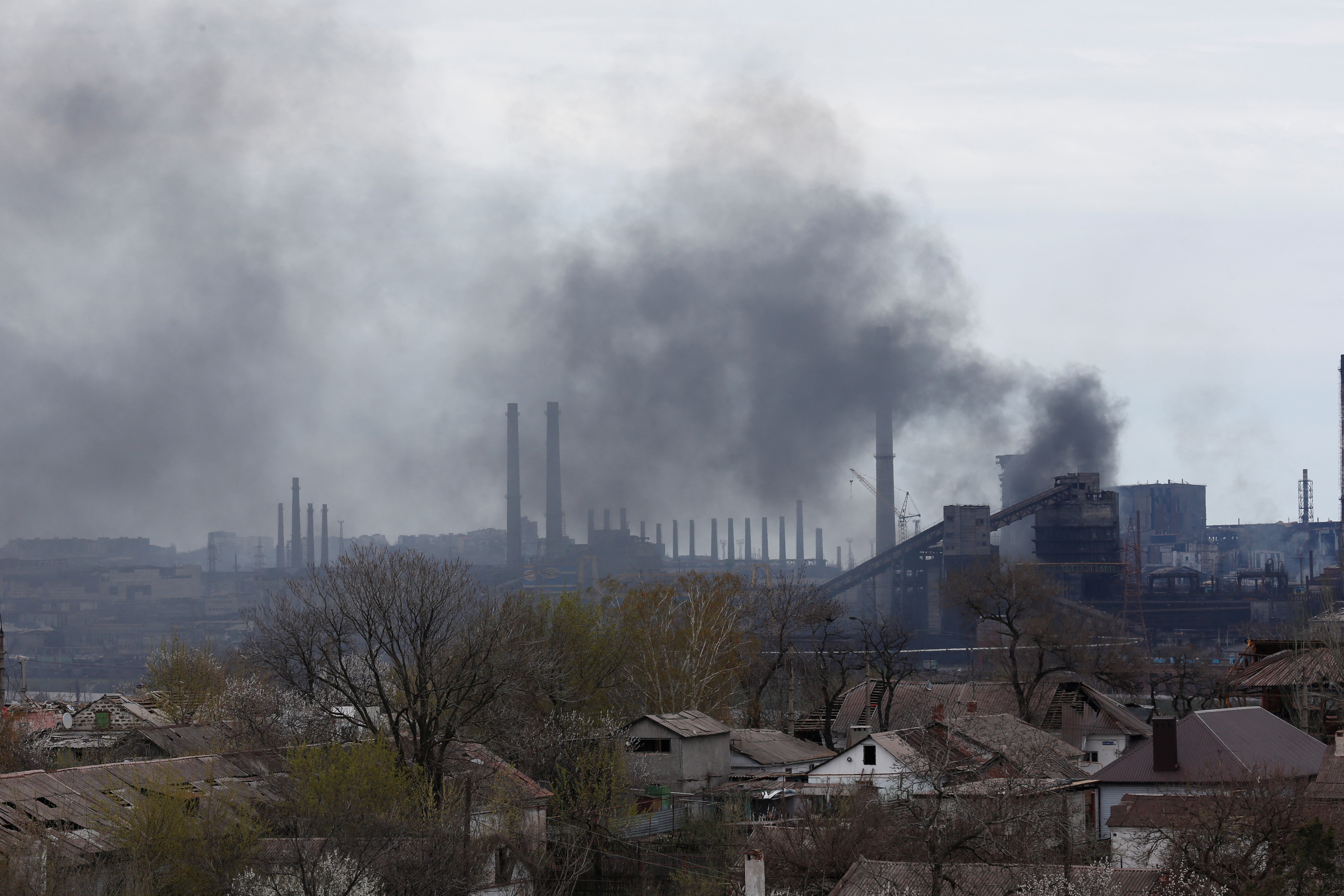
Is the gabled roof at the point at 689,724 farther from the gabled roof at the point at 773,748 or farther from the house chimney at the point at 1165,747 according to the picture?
the house chimney at the point at 1165,747

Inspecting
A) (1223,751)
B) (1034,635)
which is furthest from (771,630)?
(1223,751)

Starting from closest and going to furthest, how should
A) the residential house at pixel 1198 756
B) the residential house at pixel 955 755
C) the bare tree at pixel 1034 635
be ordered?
the residential house at pixel 955 755
the residential house at pixel 1198 756
the bare tree at pixel 1034 635

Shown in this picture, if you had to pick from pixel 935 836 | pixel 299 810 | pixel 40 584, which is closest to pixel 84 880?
pixel 299 810

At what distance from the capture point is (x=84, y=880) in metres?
16.7

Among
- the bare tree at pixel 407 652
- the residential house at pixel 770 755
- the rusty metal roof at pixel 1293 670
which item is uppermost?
the bare tree at pixel 407 652

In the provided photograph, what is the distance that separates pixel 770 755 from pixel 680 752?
3.56 meters

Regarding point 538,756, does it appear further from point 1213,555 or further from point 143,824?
point 1213,555

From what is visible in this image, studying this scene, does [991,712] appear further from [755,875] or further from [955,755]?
[755,875]

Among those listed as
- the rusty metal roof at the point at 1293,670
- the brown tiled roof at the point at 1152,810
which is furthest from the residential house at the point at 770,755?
the rusty metal roof at the point at 1293,670

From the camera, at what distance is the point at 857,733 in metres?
36.6

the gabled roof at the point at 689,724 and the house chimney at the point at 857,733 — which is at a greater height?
the gabled roof at the point at 689,724

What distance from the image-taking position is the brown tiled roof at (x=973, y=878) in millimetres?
16172

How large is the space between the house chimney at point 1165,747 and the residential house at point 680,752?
10.2 metres

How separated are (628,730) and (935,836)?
17221mm
